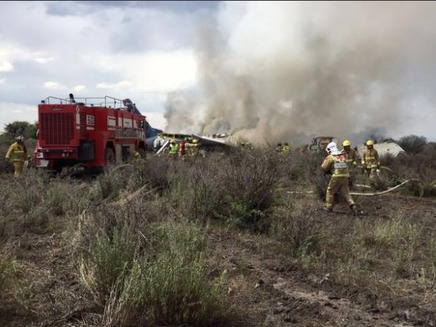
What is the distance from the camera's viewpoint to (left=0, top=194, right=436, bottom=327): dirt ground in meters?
4.36

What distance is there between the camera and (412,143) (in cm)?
3978

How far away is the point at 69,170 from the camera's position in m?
14.6

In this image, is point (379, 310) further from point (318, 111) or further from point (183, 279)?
point (318, 111)

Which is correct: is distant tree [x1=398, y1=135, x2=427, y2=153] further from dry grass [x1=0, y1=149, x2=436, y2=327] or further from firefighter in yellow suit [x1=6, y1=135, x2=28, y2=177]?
firefighter in yellow suit [x1=6, y1=135, x2=28, y2=177]

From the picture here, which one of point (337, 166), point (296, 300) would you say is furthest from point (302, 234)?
point (337, 166)

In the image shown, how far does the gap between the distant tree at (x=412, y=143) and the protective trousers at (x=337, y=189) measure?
28.0 m

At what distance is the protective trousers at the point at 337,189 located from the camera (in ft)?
37.2

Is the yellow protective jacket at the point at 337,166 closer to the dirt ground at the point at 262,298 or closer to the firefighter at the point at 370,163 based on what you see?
the dirt ground at the point at 262,298

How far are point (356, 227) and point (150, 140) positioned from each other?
27783 millimetres

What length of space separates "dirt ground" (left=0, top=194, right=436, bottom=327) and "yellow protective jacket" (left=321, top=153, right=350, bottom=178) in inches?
185

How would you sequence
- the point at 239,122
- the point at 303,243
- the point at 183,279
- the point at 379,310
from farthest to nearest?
the point at 239,122 → the point at 303,243 → the point at 379,310 → the point at 183,279

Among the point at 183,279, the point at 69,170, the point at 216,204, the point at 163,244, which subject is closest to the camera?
the point at 183,279

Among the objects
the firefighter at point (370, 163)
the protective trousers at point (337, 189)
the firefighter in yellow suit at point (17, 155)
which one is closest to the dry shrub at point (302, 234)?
the protective trousers at point (337, 189)

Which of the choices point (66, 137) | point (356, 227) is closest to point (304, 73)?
point (66, 137)
